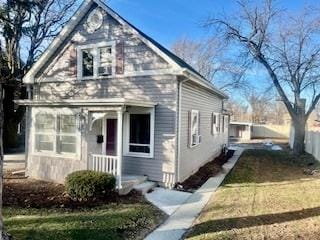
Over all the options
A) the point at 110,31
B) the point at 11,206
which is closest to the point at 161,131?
the point at 110,31

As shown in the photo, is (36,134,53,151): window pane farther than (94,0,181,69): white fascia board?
Yes

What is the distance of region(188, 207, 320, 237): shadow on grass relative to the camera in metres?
6.46

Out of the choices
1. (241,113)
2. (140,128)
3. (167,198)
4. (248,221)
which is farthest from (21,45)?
(241,113)

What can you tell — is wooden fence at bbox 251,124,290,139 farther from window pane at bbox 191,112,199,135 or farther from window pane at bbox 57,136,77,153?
window pane at bbox 57,136,77,153

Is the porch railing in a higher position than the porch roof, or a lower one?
lower

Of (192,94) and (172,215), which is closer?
(172,215)

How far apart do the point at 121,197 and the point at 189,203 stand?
186cm

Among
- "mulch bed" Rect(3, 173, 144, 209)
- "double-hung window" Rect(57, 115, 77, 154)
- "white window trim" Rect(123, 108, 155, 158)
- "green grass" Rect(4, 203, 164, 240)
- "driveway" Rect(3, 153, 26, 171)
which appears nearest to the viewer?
"green grass" Rect(4, 203, 164, 240)

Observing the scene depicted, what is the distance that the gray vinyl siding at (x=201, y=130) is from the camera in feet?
37.0

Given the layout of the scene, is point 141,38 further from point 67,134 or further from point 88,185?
point 88,185

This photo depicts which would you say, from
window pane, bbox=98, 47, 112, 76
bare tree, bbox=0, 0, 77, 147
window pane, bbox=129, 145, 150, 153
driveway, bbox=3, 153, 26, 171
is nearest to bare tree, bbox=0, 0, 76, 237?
bare tree, bbox=0, 0, 77, 147

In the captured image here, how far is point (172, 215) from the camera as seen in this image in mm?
7562

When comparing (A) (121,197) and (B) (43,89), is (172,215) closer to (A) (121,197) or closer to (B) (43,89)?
(A) (121,197)

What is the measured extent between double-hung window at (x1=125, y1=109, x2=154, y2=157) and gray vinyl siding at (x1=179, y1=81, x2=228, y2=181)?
3.58ft
